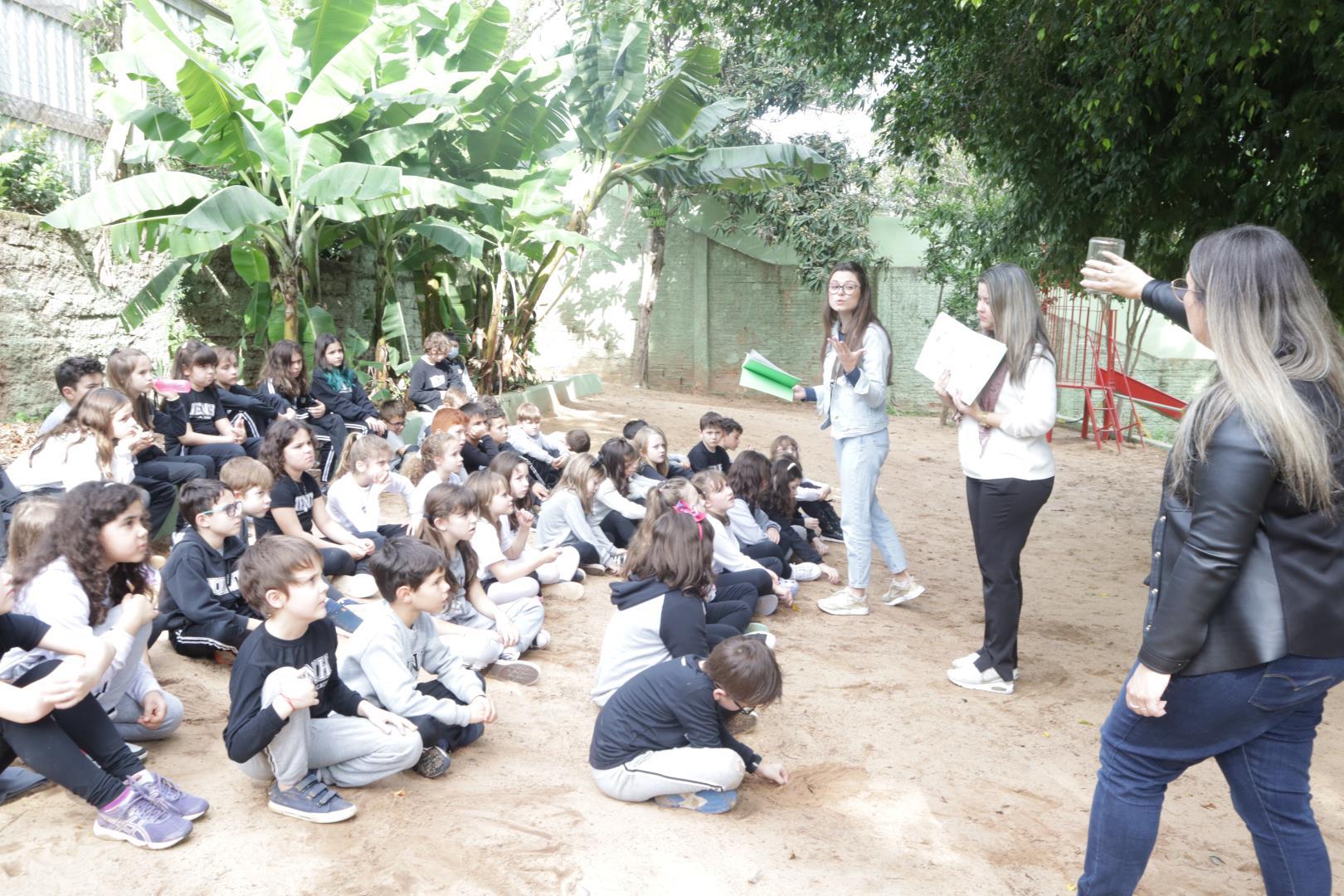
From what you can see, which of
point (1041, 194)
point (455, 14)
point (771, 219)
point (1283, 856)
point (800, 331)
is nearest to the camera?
point (1283, 856)

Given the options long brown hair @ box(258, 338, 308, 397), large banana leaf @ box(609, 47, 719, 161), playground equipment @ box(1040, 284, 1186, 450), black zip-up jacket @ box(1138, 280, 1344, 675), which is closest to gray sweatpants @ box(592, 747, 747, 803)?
black zip-up jacket @ box(1138, 280, 1344, 675)

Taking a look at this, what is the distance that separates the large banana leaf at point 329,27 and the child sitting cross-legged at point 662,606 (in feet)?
18.8

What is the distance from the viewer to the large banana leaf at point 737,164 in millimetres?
11258

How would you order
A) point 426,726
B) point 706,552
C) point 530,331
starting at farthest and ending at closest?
point 530,331, point 706,552, point 426,726

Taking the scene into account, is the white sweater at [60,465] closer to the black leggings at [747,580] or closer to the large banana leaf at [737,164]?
the black leggings at [747,580]

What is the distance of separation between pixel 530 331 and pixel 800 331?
5718 mm

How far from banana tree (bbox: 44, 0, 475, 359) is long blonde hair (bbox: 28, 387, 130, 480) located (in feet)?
8.76

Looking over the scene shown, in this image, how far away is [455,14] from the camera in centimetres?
946

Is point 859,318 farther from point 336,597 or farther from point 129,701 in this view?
point 129,701

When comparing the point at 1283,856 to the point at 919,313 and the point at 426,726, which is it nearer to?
the point at 426,726

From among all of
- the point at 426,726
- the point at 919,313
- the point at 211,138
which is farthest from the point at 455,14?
the point at 919,313

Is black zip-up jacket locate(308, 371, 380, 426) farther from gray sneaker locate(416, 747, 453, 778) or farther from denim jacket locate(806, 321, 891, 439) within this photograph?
gray sneaker locate(416, 747, 453, 778)

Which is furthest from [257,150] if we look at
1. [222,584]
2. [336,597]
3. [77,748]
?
[77,748]

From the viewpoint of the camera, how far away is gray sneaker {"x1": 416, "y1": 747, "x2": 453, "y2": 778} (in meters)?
3.40
